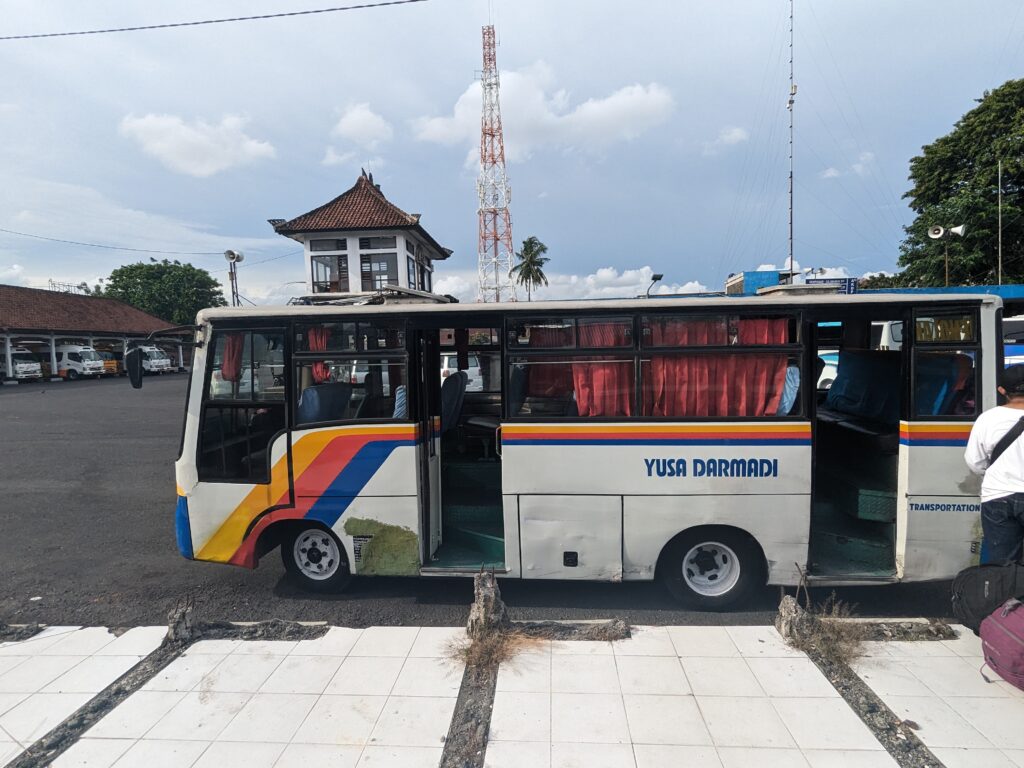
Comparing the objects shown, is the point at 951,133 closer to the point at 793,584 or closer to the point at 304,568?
the point at 793,584

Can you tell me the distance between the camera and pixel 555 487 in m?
4.66

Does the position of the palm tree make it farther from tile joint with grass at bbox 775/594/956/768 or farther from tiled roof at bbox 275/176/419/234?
tile joint with grass at bbox 775/594/956/768

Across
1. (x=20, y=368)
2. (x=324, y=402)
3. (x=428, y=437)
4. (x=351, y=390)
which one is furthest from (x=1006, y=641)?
(x=20, y=368)

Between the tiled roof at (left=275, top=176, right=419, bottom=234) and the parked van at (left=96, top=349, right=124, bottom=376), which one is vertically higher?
the tiled roof at (left=275, top=176, right=419, bottom=234)

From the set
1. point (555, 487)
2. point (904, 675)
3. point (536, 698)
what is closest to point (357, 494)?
point (555, 487)

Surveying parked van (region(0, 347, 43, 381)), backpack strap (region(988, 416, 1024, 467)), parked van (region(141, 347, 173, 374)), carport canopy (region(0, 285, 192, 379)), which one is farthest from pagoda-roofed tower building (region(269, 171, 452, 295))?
backpack strap (region(988, 416, 1024, 467))

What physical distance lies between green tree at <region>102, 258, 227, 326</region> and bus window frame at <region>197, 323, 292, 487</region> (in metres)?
55.6

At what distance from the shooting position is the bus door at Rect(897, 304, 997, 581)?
434 cm

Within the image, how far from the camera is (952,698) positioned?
141 inches

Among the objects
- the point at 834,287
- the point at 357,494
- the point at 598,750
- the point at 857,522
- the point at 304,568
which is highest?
the point at 834,287

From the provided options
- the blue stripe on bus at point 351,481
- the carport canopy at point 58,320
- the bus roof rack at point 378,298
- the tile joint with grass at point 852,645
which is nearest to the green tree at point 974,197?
the tile joint with grass at point 852,645

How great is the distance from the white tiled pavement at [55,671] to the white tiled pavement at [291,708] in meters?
0.36

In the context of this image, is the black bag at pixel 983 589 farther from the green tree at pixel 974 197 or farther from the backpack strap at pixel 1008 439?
the green tree at pixel 974 197

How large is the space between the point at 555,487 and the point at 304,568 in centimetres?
249
